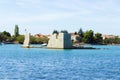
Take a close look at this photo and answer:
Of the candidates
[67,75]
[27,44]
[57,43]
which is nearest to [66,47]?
[57,43]

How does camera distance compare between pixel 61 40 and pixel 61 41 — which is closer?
pixel 61 40

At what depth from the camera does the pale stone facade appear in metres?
114

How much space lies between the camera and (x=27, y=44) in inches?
5108

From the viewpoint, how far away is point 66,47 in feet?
386

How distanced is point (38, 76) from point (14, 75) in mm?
2008

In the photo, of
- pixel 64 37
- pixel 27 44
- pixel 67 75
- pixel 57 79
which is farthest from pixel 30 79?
pixel 27 44

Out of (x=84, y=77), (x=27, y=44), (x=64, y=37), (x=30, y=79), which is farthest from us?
(x=27, y=44)

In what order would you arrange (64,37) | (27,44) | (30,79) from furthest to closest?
(27,44) → (64,37) → (30,79)

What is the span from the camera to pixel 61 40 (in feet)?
377

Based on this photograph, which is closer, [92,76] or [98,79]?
[98,79]

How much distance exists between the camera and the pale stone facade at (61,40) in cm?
11369

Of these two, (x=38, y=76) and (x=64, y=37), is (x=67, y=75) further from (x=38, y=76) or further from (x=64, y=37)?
(x=64, y=37)

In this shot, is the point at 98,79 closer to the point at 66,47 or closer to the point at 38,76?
the point at 38,76

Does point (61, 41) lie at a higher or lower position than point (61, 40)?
lower
